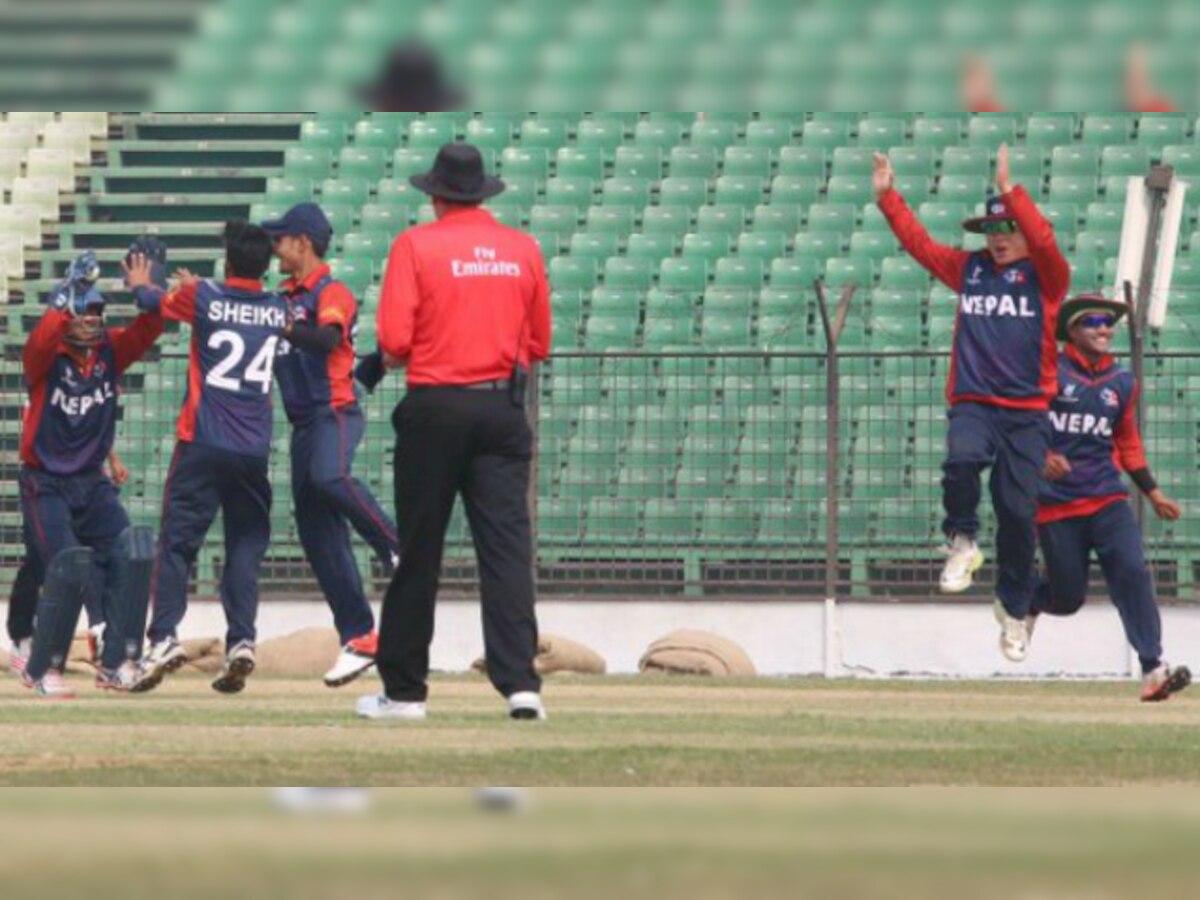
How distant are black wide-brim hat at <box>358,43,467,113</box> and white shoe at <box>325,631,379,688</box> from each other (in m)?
8.95

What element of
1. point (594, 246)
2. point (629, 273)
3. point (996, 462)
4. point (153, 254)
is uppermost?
point (594, 246)

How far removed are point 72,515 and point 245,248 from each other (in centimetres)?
190

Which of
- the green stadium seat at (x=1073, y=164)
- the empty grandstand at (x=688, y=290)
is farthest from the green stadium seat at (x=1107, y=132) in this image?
the green stadium seat at (x=1073, y=164)

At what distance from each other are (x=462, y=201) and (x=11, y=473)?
1074 centimetres

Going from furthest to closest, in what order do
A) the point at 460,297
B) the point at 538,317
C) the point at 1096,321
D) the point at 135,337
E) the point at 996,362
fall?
the point at 1096,321 → the point at 135,337 → the point at 996,362 → the point at 538,317 → the point at 460,297

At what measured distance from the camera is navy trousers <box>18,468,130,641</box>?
13852 millimetres

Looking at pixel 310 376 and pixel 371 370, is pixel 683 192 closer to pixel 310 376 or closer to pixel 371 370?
pixel 310 376

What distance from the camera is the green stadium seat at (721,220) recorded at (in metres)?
23.6

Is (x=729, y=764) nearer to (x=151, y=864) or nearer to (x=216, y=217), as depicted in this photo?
(x=151, y=864)

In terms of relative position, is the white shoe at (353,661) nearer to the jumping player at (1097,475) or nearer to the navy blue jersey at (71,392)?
the navy blue jersey at (71,392)

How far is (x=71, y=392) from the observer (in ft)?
44.6

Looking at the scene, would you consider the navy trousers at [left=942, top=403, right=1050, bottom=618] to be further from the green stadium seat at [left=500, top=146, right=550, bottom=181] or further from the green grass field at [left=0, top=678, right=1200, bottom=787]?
the green stadium seat at [left=500, top=146, right=550, bottom=181]

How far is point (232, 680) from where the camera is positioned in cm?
1313

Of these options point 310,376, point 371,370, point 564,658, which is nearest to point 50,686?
point 310,376
